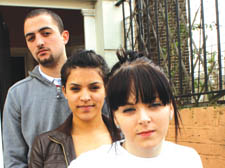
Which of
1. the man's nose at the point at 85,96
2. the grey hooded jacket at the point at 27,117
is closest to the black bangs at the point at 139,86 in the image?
the man's nose at the point at 85,96

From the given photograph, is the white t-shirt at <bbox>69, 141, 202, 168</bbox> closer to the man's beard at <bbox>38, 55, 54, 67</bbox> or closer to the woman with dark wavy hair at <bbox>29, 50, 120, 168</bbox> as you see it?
the woman with dark wavy hair at <bbox>29, 50, 120, 168</bbox>

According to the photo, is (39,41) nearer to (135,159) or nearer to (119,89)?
(119,89)

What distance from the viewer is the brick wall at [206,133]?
9.50ft

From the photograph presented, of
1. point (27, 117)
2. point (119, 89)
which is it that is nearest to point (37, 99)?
point (27, 117)

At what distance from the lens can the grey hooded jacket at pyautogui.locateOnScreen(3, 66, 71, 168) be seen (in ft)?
6.32

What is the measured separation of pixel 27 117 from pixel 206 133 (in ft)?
6.23

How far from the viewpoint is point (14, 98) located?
1976 mm

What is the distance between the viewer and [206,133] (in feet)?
9.92

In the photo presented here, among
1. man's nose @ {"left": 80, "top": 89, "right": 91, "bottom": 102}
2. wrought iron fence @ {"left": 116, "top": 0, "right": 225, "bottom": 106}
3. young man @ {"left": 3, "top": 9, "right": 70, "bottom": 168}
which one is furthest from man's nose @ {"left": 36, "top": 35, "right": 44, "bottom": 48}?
wrought iron fence @ {"left": 116, "top": 0, "right": 225, "bottom": 106}

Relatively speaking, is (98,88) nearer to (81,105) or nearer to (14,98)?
(81,105)

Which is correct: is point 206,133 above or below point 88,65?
below

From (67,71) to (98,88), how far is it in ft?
0.78

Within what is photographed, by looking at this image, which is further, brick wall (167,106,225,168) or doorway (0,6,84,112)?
doorway (0,6,84,112)

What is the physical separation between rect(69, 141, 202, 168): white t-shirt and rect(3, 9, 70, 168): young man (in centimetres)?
63
